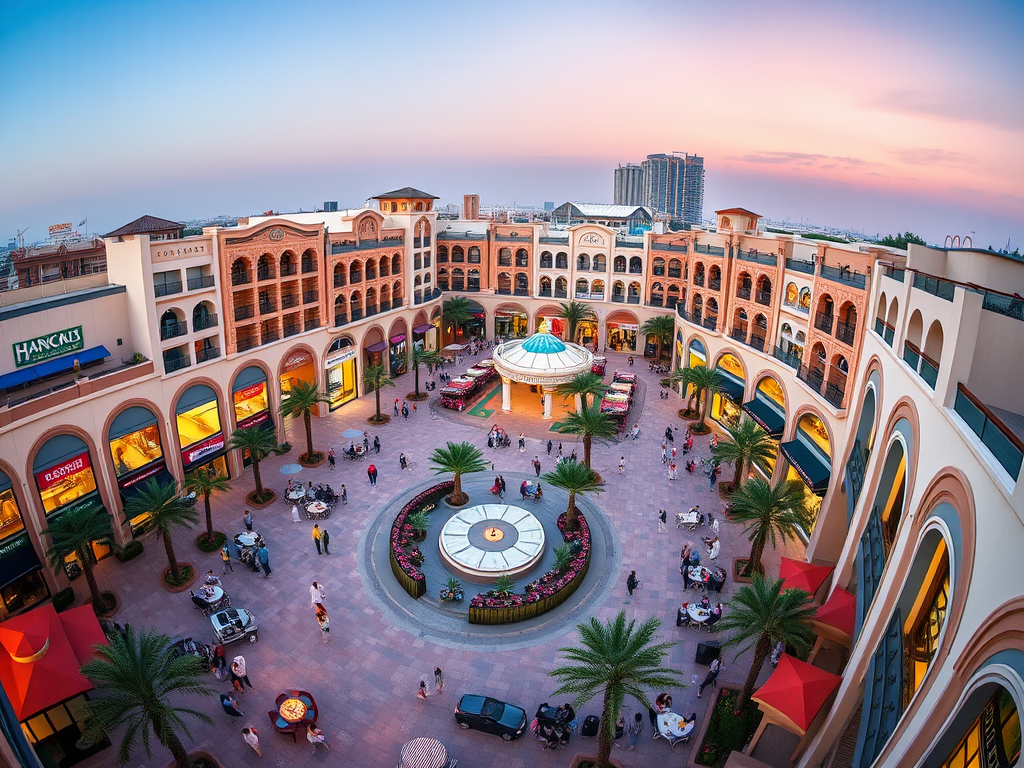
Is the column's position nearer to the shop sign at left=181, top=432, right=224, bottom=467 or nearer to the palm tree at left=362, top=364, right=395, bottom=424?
the palm tree at left=362, top=364, right=395, bottom=424

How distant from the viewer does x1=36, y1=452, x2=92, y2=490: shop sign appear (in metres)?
24.8

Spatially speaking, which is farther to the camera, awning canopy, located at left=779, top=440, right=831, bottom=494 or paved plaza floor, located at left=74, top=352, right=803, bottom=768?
awning canopy, located at left=779, top=440, right=831, bottom=494

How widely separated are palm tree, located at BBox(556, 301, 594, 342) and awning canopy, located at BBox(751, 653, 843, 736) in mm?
44016

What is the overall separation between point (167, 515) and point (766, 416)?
32.1m

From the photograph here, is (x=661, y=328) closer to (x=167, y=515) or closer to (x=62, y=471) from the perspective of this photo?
(x=167, y=515)

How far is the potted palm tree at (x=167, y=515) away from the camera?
985 inches

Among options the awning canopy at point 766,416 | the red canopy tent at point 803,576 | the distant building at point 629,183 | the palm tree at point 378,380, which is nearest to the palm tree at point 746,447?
the awning canopy at point 766,416

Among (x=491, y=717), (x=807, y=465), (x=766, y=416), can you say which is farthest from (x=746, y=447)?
(x=491, y=717)

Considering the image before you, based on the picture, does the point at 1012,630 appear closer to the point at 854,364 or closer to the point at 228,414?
the point at 854,364

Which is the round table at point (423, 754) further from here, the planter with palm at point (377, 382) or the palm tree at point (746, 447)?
the planter with palm at point (377, 382)

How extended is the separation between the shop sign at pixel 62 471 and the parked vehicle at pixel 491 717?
20.3 meters

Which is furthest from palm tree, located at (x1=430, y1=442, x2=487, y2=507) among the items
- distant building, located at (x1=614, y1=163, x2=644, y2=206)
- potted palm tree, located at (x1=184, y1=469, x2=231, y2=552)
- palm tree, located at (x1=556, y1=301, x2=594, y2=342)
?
distant building, located at (x1=614, y1=163, x2=644, y2=206)

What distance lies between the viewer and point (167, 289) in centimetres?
3111

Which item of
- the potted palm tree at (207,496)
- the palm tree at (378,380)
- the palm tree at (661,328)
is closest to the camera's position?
the potted palm tree at (207,496)
